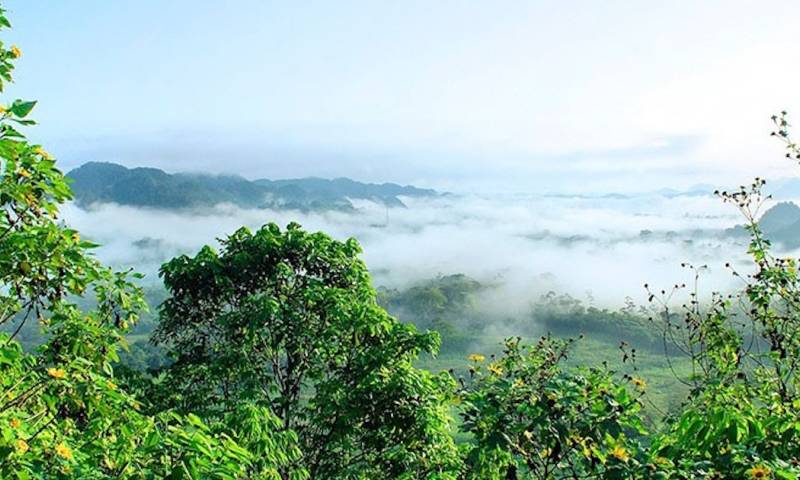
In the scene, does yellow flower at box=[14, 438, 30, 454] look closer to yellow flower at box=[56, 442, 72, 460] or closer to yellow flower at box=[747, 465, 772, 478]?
yellow flower at box=[56, 442, 72, 460]

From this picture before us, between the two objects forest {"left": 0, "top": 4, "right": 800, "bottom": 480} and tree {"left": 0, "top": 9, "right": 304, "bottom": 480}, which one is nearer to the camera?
tree {"left": 0, "top": 9, "right": 304, "bottom": 480}

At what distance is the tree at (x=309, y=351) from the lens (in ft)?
42.7

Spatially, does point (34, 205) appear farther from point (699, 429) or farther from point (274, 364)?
point (274, 364)

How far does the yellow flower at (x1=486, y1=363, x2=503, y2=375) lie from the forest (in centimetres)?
4

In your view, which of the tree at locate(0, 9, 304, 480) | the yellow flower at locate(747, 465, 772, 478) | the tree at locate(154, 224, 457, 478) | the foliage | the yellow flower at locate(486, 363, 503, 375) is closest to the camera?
the yellow flower at locate(747, 465, 772, 478)

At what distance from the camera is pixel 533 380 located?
752 centimetres

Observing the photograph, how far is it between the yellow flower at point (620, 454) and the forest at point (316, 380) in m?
0.01

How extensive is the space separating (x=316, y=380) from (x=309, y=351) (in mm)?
900

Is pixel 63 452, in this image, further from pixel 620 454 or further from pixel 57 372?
pixel 620 454

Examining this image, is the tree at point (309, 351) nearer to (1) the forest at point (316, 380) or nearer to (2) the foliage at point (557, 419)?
(1) the forest at point (316, 380)

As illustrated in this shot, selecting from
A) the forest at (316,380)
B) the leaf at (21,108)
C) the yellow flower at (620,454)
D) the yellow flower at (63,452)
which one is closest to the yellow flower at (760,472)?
the forest at (316,380)

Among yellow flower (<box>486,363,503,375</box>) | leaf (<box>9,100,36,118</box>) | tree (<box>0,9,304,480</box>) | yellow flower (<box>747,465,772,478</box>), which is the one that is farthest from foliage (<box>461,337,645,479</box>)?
leaf (<box>9,100,36,118</box>)

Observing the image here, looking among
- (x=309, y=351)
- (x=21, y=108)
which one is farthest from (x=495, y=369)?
(x=309, y=351)

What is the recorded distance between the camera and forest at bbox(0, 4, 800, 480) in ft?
16.6
